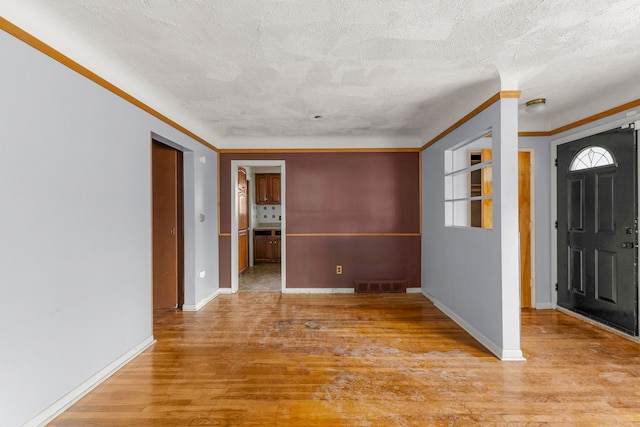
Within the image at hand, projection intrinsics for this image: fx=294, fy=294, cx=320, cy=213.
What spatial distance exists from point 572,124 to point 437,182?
160 centimetres

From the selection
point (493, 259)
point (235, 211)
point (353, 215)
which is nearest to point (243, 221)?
point (235, 211)

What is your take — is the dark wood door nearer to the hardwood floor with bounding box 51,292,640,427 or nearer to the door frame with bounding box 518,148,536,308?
the hardwood floor with bounding box 51,292,640,427

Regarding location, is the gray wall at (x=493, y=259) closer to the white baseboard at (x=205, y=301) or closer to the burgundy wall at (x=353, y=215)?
the burgundy wall at (x=353, y=215)

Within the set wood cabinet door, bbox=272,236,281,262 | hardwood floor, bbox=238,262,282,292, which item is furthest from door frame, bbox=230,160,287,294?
wood cabinet door, bbox=272,236,281,262

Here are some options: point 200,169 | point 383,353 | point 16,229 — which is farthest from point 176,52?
point 383,353

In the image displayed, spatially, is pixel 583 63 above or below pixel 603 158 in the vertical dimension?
above

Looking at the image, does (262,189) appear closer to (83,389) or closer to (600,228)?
(83,389)

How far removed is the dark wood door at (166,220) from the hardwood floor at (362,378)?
572mm

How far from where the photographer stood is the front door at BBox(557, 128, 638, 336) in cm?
287

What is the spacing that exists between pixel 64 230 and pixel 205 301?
2.49 meters

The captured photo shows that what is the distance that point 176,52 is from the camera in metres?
2.12

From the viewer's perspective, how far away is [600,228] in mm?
3152

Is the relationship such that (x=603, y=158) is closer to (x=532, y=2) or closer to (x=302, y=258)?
(x=532, y=2)

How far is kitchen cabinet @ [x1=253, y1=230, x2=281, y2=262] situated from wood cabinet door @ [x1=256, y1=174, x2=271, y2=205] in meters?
0.79
